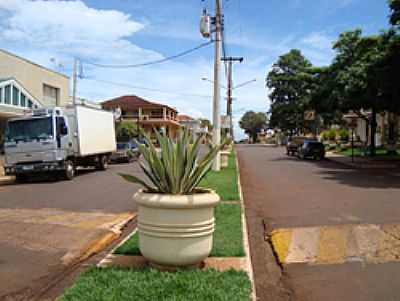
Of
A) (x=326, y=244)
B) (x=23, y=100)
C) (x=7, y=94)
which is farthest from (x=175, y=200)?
(x=23, y=100)

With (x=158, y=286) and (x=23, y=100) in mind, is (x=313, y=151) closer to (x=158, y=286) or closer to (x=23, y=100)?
(x=23, y=100)

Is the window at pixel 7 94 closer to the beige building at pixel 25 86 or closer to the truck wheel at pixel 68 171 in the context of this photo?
the beige building at pixel 25 86

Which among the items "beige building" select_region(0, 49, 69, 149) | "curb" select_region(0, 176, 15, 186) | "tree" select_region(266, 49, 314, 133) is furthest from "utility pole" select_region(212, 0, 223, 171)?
"tree" select_region(266, 49, 314, 133)

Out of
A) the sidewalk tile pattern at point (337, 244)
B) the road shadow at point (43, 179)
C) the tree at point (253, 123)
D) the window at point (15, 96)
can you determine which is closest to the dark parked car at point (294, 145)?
the window at point (15, 96)

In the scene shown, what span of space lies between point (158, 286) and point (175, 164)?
1597 mm

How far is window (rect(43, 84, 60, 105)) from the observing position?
40.8 metres

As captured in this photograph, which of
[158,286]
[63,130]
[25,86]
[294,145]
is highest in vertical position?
[25,86]

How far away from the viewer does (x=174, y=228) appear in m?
5.21

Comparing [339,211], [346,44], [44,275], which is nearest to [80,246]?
[44,275]

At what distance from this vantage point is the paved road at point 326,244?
5.40 meters

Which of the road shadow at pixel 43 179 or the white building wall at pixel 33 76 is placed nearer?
the road shadow at pixel 43 179

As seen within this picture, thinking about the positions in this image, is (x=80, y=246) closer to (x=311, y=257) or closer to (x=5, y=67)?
(x=311, y=257)

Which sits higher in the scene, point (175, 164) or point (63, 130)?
point (63, 130)

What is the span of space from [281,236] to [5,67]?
32.0 meters
